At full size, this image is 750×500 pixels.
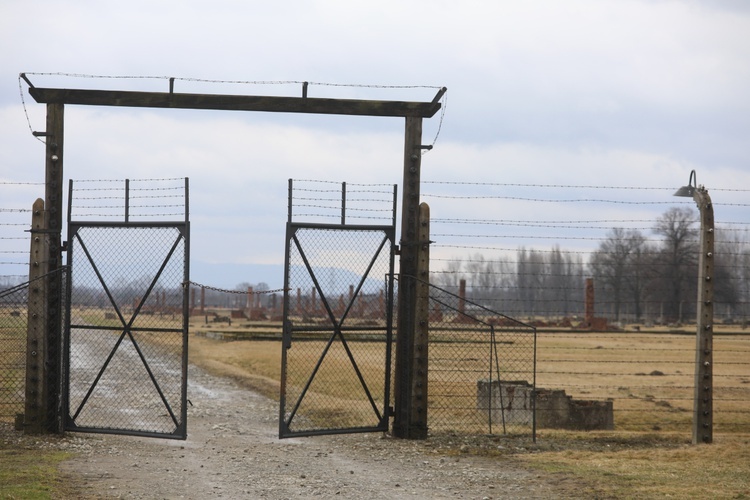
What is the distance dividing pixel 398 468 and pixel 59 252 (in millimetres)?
5641

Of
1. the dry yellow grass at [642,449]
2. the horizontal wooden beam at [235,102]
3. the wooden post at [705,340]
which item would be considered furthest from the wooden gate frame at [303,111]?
the wooden post at [705,340]

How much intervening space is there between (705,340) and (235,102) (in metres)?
7.50

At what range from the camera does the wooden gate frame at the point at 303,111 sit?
12.8 m

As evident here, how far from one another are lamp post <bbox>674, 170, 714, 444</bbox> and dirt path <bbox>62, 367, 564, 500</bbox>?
3709 mm

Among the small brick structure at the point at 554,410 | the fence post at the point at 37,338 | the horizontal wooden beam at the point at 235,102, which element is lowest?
the small brick structure at the point at 554,410

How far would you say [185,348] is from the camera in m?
12.1

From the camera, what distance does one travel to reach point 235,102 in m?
12.9

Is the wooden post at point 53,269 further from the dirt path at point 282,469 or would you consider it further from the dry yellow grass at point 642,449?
the dry yellow grass at point 642,449

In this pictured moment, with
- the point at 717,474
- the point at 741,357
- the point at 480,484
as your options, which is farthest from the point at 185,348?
the point at 741,357

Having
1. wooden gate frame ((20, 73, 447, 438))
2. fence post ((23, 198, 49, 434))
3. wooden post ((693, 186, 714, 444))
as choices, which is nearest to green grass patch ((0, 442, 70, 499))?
fence post ((23, 198, 49, 434))

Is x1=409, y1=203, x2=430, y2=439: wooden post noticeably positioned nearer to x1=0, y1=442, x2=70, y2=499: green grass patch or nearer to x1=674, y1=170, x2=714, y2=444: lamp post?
x1=674, y1=170, x2=714, y2=444: lamp post

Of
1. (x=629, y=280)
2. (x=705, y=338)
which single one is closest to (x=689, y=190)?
(x=705, y=338)

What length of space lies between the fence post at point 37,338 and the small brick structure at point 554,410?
7544mm

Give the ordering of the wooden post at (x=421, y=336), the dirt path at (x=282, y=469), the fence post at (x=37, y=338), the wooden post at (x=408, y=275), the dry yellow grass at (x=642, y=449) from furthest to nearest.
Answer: the wooden post at (x=408, y=275) < the wooden post at (x=421, y=336) < the fence post at (x=37, y=338) < the dry yellow grass at (x=642, y=449) < the dirt path at (x=282, y=469)
